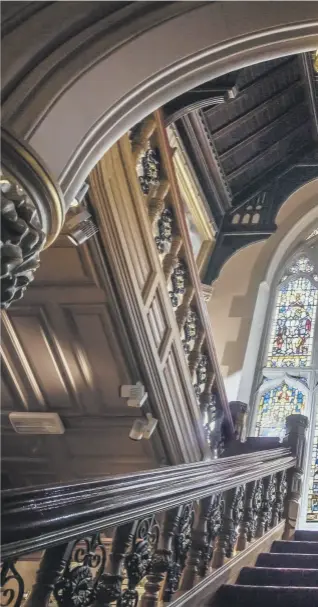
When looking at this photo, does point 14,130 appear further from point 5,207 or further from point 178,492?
point 178,492

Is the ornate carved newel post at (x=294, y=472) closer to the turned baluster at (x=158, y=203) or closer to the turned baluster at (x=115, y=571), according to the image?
the turned baluster at (x=158, y=203)

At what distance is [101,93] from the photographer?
274 centimetres

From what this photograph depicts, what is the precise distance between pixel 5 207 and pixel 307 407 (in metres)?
6.82

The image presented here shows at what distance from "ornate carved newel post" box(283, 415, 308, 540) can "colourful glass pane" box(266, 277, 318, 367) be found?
3017mm

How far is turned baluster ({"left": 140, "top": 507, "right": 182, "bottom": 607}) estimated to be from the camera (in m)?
2.56

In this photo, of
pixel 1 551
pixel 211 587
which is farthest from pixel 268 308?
pixel 1 551

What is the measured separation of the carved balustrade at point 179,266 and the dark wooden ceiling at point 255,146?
312 cm

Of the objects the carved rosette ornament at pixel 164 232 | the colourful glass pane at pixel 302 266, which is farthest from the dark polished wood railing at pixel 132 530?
the colourful glass pane at pixel 302 266

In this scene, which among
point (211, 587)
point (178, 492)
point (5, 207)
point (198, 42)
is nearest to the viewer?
point (5, 207)

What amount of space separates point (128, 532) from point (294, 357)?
7.00 meters

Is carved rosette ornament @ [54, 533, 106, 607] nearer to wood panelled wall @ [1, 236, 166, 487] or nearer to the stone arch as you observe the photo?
the stone arch

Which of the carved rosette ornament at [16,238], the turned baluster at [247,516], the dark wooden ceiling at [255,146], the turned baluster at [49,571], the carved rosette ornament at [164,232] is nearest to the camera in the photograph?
the turned baluster at [49,571]

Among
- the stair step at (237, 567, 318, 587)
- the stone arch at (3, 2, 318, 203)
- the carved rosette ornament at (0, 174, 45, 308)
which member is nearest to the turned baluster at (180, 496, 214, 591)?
the stair step at (237, 567, 318, 587)

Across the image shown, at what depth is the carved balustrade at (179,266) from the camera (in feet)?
15.9
